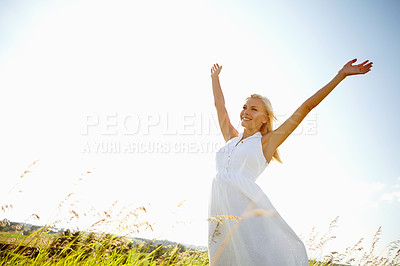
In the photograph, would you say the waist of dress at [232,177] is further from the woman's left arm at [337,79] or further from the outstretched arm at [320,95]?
the woman's left arm at [337,79]

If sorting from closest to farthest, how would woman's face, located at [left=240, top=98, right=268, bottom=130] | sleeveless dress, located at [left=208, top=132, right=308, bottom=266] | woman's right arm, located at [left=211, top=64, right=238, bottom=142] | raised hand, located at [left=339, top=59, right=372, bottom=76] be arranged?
sleeveless dress, located at [left=208, top=132, right=308, bottom=266]
raised hand, located at [left=339, top=59, right=372, bottom=76]
woman's face, located at [left=240, top=98, right=268, bottom=130]
woman's right arm, located at [left=211, top=64, right=238, bottom=142]

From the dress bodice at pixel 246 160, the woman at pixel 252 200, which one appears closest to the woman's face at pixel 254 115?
the woman at pixel 252 200

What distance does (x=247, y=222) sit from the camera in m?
2.24

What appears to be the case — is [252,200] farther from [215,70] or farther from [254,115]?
[215,70]

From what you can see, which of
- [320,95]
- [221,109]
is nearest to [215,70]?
[221,109]

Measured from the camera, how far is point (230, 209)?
237 cm

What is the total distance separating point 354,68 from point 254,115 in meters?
1.10

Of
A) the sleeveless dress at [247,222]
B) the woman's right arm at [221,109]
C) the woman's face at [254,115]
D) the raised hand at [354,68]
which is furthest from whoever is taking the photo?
the woman's right arm at [221,109]

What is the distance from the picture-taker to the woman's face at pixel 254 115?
293cm

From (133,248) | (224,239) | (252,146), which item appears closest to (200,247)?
(224,239)

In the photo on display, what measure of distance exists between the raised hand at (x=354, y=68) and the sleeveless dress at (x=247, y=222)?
110cm

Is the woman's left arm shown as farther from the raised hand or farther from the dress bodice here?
the dress bodice

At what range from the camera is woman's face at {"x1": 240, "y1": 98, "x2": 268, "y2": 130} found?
2.93 m

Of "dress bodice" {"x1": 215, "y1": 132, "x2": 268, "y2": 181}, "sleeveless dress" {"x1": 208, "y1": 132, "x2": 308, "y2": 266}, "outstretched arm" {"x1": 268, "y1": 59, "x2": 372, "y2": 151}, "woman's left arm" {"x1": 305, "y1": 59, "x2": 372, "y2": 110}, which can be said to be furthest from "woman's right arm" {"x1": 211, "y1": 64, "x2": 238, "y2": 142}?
"woman's left arm" {"x1": 305, "y1": 59, "x2": 372, "y2": 110}
